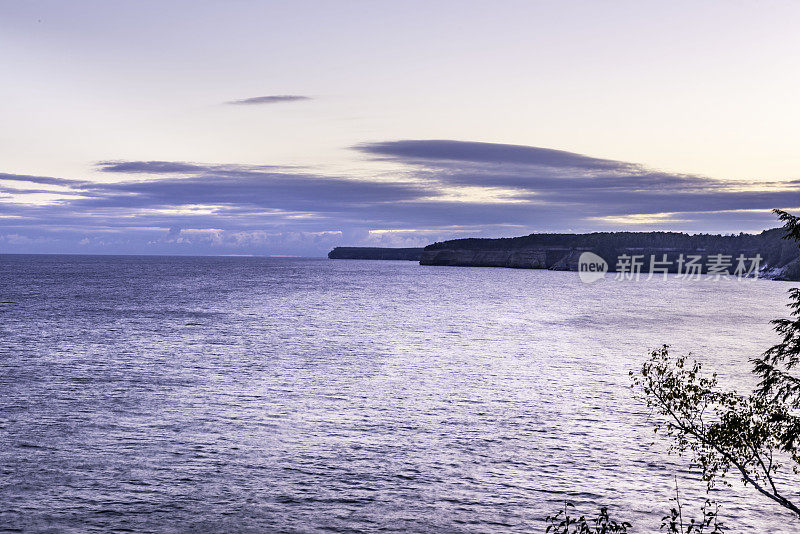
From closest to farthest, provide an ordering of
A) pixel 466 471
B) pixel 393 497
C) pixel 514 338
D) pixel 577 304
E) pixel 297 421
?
pixel 393 497 < pixel 466 471 < pixel 297 421 < pixel 514 338 < pixel 577 304

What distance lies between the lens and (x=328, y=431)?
37.3 meters

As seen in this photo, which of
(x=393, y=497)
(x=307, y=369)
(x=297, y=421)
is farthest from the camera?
(x=307, y=369)

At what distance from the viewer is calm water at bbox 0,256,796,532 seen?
2567cm

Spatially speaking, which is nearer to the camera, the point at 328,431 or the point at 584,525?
the point at 584,525

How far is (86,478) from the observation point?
2855 centimetres

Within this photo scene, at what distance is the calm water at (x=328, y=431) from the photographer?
84.2 ft

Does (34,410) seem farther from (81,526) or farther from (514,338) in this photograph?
(514,338)

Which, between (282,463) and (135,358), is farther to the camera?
(135,358)

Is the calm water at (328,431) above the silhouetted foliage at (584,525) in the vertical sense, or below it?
below

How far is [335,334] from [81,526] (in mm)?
63745

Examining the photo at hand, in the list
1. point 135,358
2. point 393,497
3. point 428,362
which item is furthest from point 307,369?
point 393,497

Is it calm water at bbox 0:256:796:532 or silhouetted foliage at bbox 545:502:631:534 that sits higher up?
silhouetted foliage at bbox 545:502:631:534

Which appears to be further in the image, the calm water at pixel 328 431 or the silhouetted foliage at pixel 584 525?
the calm water at pixel 328 431

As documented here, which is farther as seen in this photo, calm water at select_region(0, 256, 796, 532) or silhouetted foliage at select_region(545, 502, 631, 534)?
calm water at select_region(0, 256, 796, 532)
